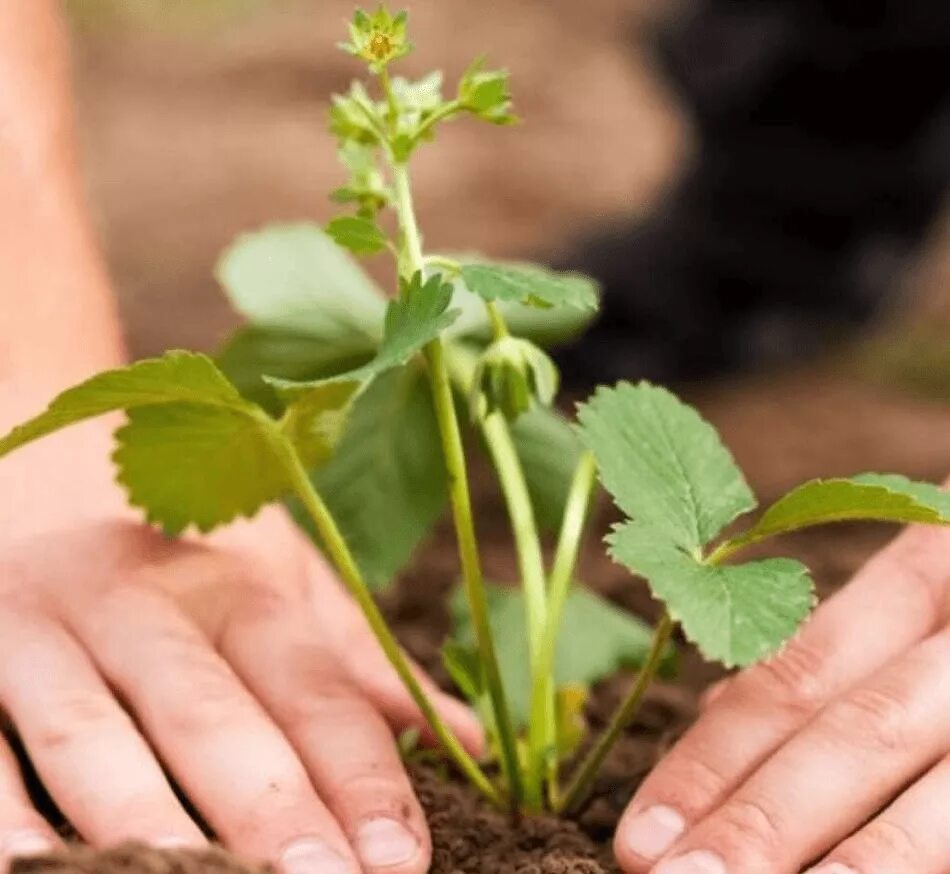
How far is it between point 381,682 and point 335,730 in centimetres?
13

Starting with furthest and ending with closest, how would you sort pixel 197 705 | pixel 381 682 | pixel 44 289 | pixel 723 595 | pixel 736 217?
pixel 736 217 < pixel 44 289 < pixel 381 682 < pixel 197 705 < pixel 723 595

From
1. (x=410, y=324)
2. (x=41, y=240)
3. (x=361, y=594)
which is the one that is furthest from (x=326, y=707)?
(x=41, y=240)

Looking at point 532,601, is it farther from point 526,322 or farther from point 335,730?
point 526,322

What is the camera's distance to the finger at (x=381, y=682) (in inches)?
44.5

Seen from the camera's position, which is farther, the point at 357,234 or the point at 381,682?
the point at 381,682

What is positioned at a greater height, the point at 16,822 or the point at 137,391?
the point at 137,391

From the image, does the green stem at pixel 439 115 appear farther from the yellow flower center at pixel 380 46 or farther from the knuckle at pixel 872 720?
the knuckle at pixel 872 720

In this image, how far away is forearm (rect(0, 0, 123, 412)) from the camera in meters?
1.31

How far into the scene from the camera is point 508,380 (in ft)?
2.94

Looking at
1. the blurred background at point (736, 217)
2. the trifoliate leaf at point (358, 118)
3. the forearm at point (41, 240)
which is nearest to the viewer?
the trifoliate leaf at point (358, 118)

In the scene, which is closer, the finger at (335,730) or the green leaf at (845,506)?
the green leaf at (845,506)

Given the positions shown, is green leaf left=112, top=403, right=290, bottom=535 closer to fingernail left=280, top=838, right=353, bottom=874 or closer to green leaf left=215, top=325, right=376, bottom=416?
green leaf left=215, top=325, right=376, bottom=416

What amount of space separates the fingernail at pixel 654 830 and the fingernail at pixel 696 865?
0.08ft

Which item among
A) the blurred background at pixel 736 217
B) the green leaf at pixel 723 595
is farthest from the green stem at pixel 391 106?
the blurred background at pixel 736 217
